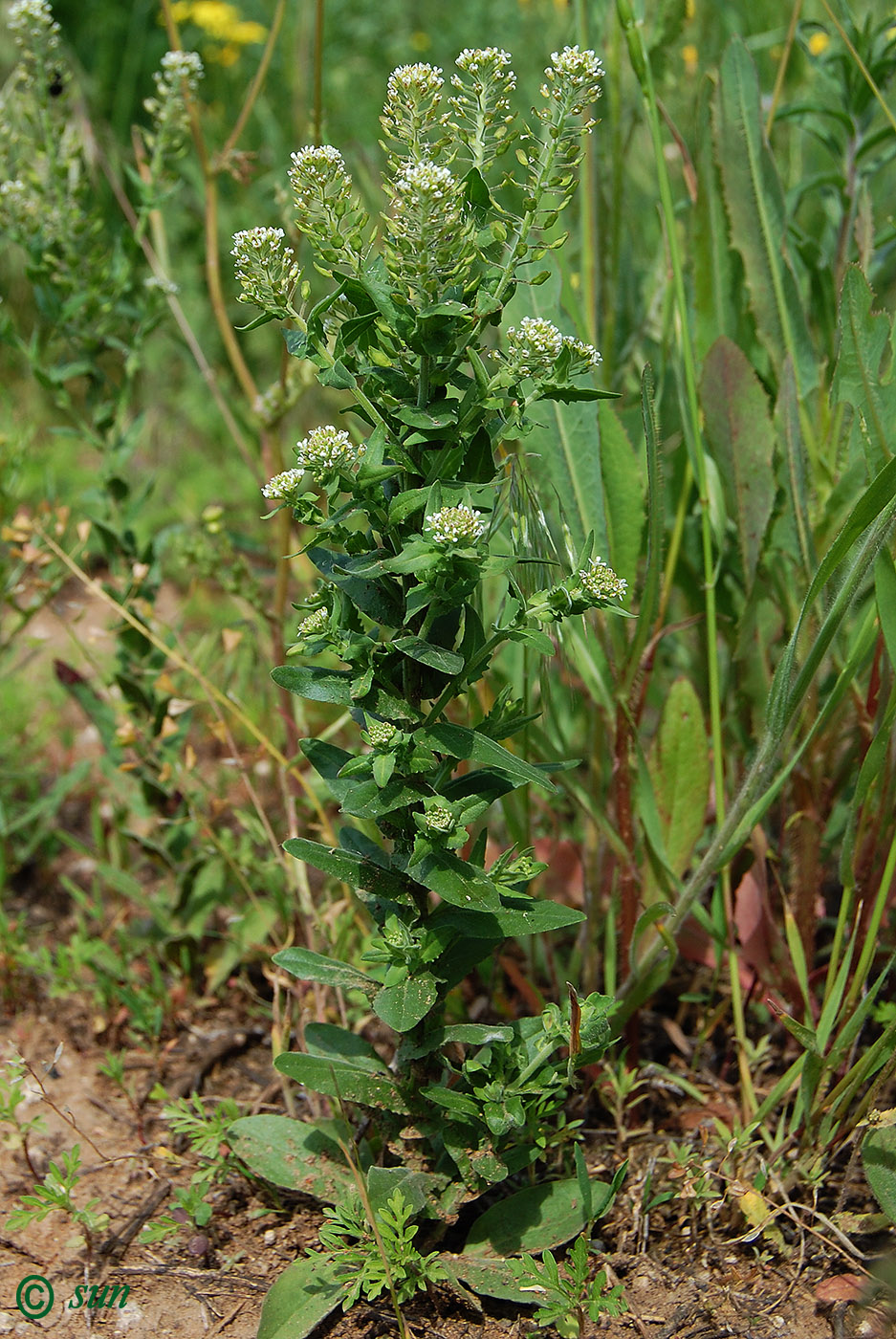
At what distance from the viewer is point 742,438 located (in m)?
1.45

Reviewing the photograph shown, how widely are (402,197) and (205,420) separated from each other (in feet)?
8.70

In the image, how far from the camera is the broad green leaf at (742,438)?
142cm

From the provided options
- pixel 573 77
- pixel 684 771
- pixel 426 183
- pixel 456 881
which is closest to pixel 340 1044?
pixel 456 881

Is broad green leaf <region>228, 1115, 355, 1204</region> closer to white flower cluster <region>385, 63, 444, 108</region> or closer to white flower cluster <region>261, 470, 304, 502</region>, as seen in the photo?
white flower cluster <region>261, 470, 304, 502</region>

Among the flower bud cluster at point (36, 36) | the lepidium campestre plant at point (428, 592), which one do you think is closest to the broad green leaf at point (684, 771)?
the lepidium campestre plant at point (428, 592)

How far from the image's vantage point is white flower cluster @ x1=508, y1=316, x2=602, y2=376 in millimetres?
916

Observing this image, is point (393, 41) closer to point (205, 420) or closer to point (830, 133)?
point (205, 420)

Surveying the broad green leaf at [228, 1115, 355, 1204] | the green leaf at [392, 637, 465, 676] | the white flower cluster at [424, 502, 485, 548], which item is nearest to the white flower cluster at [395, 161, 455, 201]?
the white flower cluster at [424, 502, 485, 548]

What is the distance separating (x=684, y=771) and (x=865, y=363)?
0.51 metres

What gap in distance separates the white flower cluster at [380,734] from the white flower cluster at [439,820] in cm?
7

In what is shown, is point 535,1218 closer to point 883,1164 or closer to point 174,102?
point 883,1164

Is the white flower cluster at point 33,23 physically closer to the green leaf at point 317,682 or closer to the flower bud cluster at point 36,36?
the flower bud cluster at point 36,36

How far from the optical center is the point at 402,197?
2.90 ft

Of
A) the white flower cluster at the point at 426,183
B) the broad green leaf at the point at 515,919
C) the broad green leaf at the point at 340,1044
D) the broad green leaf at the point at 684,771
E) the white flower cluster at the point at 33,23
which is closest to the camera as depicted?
the white flower cluster at the point at 426,183
